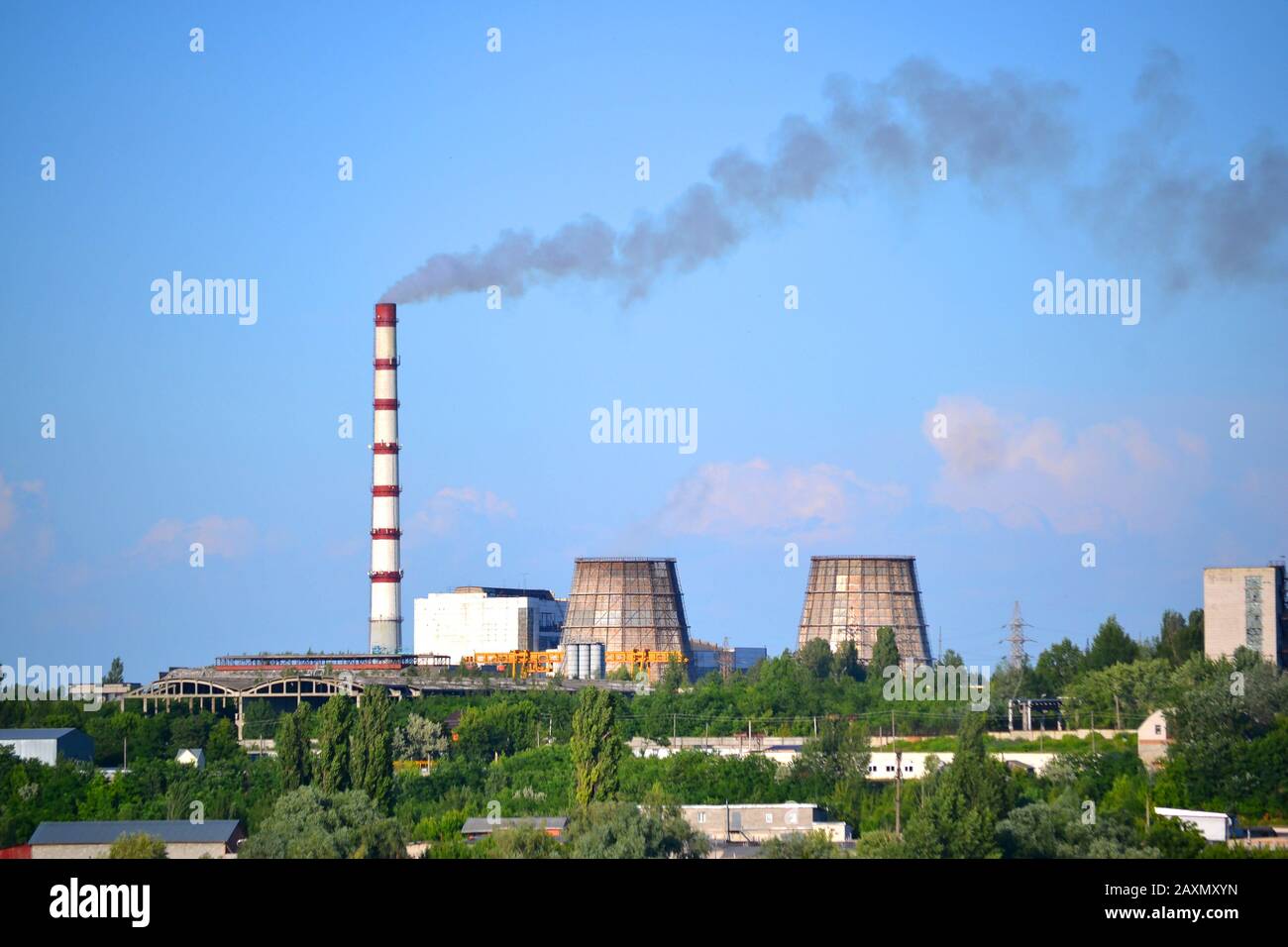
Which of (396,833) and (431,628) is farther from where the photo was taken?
(431,628)

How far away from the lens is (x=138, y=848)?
33469 mm

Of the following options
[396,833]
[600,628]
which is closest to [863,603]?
[600,628]

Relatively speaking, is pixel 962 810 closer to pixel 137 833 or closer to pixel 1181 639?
pixel 137 833

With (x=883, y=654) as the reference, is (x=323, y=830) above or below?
below

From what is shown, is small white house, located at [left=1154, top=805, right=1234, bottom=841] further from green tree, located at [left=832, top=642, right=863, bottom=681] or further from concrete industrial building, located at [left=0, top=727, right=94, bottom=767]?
green tree, located at [left=832, top=642, right=863, bottom=681]

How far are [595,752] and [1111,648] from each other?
3087cm

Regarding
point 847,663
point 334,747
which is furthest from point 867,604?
point 334,747

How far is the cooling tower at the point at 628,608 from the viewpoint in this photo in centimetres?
8056

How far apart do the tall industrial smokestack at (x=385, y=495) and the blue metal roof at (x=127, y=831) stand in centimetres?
3055
